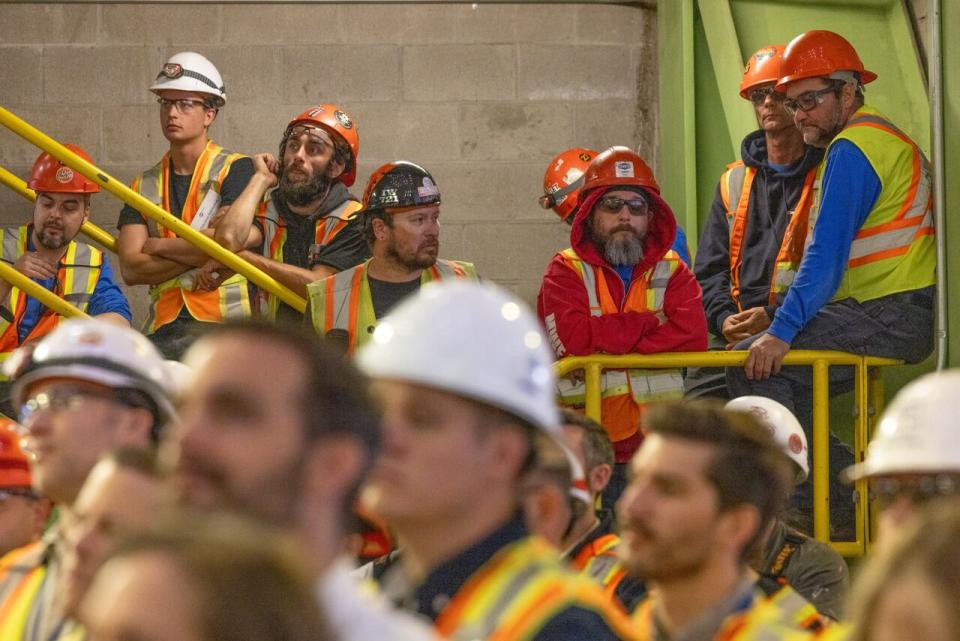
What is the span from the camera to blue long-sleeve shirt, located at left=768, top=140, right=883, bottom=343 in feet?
23.3

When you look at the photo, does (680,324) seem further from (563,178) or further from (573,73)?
(573,73)

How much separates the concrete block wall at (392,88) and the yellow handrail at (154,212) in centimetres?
239

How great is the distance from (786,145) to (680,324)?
49.2 inches

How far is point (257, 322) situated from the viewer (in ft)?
9.50

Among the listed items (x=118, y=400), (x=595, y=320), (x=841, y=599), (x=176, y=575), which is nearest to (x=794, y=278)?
(x=595, y=320)

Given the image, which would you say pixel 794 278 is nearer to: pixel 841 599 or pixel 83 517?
pixel 841 599

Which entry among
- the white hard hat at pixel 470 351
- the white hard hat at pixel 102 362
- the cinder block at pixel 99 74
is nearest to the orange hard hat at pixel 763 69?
the cinder block at pixel 99 74

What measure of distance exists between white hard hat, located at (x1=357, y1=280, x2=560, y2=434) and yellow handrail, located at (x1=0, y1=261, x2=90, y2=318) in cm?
463

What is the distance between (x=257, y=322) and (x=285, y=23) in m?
7.72

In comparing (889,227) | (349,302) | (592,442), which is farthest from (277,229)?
(592,442)

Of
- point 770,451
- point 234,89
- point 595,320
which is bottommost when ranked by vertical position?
point 770,451

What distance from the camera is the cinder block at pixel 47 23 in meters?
10.2

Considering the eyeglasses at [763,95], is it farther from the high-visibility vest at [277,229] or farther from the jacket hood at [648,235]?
the high-visibility vest at [277,229]

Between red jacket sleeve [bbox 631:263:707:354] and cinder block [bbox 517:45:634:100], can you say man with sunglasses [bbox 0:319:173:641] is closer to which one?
red jacket sleeve [bbox 631:263:707:354]
